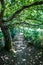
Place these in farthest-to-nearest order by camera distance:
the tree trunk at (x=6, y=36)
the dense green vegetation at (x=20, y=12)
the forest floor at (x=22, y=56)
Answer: the tree trunk at (x=6, y=36) → the forest floor at (x=22, y=56) → the dense green vegetation at (x=20, y=12)

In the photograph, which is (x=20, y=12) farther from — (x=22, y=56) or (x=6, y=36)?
(x=22, y=56)

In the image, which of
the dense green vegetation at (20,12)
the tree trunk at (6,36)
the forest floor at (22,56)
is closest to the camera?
the dense green vegetation at (20,12)

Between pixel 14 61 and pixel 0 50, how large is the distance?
2.16 m

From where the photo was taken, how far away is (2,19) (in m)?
9.12

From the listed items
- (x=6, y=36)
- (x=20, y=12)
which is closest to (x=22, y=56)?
(x=6, y=36)

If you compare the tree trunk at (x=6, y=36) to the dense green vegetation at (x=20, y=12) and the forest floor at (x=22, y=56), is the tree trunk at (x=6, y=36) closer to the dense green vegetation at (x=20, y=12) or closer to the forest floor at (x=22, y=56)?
the dense green vegetation at (x=20, y=12)

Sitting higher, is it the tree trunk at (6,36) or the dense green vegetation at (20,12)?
the dense green vegetation at (20,12)

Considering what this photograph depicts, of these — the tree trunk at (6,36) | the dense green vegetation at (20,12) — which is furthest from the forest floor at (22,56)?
the dense green vegetation at (20,12)

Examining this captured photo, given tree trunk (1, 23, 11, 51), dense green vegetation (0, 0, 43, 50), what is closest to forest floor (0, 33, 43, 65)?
tree trunk (1, 23, 11, 51)

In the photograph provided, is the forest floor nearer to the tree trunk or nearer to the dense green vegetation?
the tree trunk

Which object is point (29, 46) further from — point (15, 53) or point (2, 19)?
point (2, 19)

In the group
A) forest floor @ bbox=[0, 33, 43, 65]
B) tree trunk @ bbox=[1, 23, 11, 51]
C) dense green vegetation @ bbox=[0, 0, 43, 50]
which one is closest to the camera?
dense green vegetation @ bbox=[0, 0, 43, 50]

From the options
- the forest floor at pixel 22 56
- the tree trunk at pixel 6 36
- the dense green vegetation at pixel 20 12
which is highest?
the dense green vegetation at pixel 20 12

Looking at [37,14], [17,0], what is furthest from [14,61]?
[17,0]
